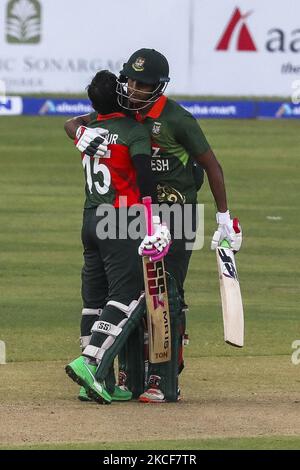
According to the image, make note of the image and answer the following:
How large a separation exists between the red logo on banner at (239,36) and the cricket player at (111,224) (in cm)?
1918

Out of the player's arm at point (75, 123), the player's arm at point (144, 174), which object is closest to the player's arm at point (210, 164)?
the player's arm at point (144, 174)

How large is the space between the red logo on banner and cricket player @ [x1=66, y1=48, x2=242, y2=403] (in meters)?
19.0

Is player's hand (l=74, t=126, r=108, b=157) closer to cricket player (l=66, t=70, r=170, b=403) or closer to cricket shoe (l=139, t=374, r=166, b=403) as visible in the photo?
cricket player (l=66, t=70, r=170, b=403)

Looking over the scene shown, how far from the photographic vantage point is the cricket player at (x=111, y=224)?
7820 mm

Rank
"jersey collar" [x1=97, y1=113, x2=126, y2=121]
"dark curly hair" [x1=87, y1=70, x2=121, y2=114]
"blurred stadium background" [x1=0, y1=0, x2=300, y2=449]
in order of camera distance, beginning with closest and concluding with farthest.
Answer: "blurred stadium background" [x1=0, y1=0, x2=300, y2=449] < "dark curly hair" [x1=87, y1=70, x2=121, y2=114] < "jersey collar" [x1=97, y1=113, x2=126, y2=121]

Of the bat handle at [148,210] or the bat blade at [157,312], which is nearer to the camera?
the bat handle at [148,210]

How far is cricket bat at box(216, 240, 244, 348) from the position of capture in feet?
26.0

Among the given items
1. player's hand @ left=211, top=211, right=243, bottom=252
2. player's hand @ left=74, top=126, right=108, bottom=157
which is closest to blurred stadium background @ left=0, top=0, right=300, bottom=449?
player's hand @ left=211, top=211, right=243, bottom=252

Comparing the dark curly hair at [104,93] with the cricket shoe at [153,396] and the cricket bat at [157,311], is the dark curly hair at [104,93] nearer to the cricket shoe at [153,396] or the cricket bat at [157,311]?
the cricket bat at [157,311]

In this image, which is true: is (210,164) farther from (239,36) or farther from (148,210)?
(239,36)

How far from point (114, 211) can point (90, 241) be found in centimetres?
28

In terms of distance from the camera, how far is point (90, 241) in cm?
806

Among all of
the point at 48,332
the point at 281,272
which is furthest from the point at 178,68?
the point at 48,332
